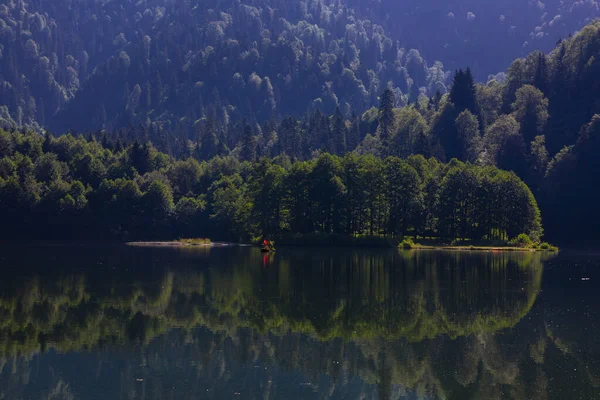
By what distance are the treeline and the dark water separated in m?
66.7

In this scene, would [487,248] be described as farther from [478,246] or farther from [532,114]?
[532,114]

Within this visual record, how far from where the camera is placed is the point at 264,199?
493 feet

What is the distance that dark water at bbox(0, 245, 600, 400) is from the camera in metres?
34.2

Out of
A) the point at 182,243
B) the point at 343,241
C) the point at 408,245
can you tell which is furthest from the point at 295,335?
the point at 182,243

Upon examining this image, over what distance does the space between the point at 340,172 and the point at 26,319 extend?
343 ft

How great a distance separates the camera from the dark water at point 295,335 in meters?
34.2

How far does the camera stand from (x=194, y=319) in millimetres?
49812

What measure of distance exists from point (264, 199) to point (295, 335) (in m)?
106

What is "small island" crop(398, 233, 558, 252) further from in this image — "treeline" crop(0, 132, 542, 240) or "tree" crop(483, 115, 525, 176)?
"tree" crop(483, 115, 525, 176)

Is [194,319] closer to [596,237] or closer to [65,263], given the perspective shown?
[65,263]

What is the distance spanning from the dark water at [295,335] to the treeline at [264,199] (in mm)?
66737

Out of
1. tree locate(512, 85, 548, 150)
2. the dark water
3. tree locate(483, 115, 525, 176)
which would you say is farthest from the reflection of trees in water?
tree locate(512, 85, 548, 150)

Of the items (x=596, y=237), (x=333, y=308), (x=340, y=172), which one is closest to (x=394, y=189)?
(x=340, y=172)

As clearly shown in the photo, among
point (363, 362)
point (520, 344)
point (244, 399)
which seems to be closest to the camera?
point (244, 399)
